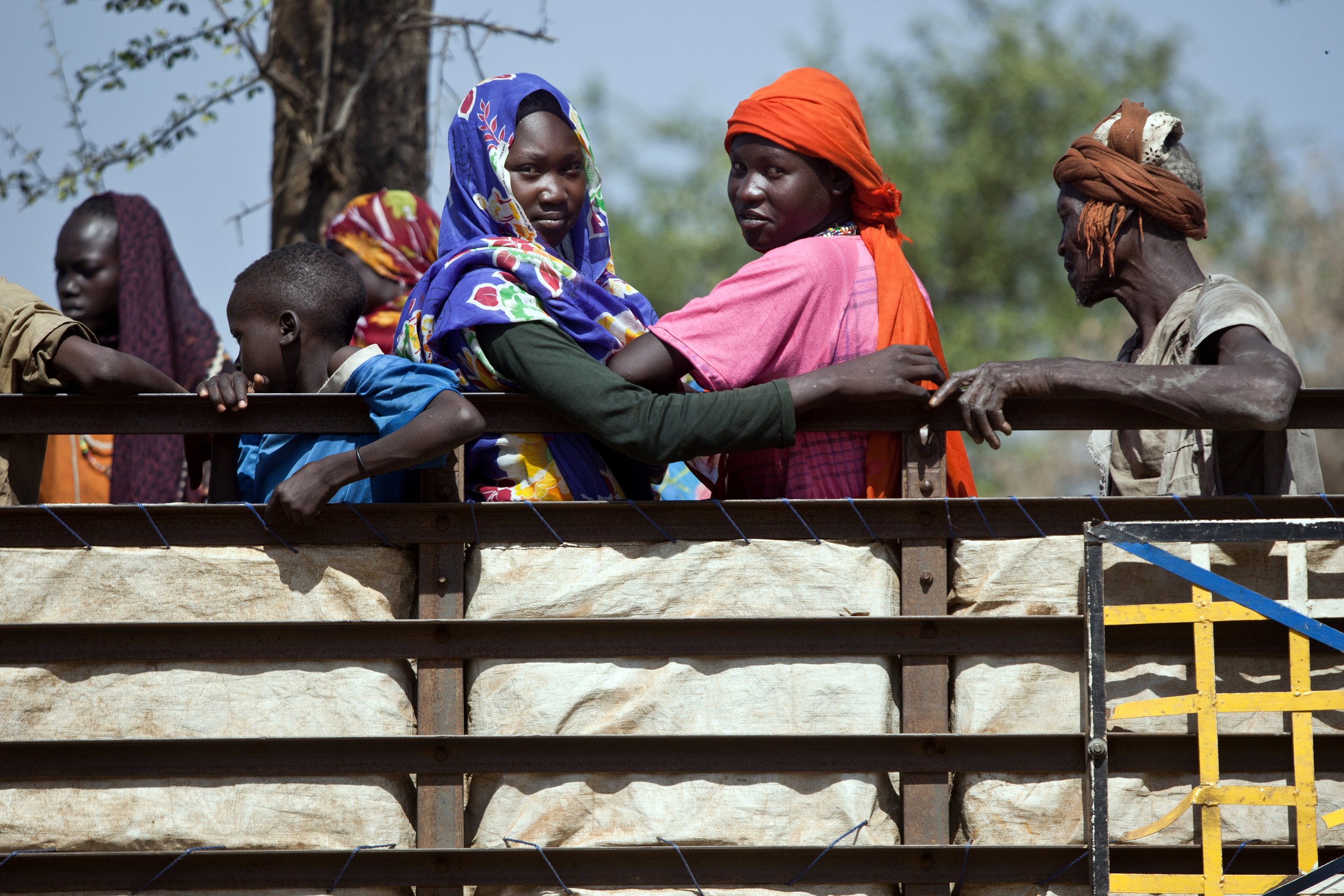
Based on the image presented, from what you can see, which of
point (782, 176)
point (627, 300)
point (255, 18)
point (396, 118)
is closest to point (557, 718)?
point (627, 300)

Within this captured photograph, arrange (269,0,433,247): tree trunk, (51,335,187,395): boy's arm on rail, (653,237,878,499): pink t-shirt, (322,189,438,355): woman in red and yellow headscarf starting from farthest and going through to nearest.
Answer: (269,0,433,247): tree trunk < (322,189,438,355): woman in red and yellow headscarf < (51,335,187,395): boy's arm on rail < (653,237,878,499): pink t-shirt

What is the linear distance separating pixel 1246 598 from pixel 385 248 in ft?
11.9

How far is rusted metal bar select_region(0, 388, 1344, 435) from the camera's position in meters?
2.48

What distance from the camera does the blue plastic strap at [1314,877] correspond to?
2.35 m

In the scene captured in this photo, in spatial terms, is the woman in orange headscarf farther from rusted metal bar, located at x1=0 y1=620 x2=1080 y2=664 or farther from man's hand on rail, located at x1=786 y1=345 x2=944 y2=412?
rusted metal bar, located at x1=0 y1=620 x2=1080 y2=664

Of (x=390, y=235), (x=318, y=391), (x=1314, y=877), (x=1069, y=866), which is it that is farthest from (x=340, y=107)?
(x=1314, y=877)

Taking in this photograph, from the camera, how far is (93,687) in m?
2.43

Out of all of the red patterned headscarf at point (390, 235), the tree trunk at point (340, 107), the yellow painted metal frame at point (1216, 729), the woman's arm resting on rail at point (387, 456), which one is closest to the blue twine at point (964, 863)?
the yellow painted metal frame at point (1216, 729)

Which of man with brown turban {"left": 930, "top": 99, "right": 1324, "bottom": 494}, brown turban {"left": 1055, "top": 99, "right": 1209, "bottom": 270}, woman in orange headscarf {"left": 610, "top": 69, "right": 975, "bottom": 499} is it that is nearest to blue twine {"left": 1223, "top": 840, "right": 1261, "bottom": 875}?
man with brown turban {"left": 930, "top": 99, "right": 1324, "bottom": 494}

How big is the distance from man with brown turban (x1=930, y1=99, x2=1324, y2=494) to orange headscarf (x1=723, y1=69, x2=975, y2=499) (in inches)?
9.3

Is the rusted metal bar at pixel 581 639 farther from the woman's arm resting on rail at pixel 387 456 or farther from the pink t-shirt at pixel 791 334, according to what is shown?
the pink t-shirt at pixel 791 334

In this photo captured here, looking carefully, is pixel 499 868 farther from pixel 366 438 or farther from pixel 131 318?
pixel 131 318

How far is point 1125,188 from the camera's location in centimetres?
308

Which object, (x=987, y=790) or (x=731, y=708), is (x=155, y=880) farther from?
(x=987, y=790)
